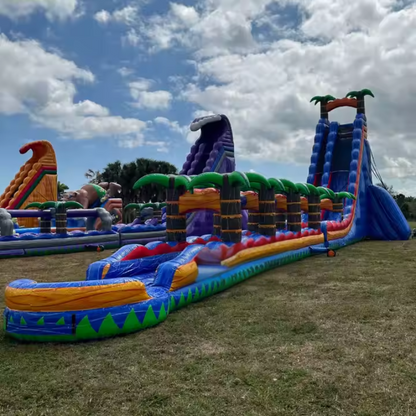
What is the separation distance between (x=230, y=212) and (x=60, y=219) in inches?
326

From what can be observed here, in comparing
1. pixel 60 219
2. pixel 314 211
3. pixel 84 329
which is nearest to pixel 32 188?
pixel 60 219

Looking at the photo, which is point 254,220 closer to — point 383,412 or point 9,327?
point 9,327

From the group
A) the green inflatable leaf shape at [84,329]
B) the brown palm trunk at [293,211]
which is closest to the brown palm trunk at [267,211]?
the brown palm trunk at [293,211]

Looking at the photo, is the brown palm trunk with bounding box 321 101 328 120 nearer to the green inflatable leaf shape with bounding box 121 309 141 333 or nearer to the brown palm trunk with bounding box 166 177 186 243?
the brown palm trunk with bounding box 166 177 186 243

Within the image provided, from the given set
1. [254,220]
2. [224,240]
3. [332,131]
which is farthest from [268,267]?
[332,131]

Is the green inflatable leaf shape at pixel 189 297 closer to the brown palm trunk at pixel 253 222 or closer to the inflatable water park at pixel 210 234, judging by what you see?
the inflatable water park at pixel 210 234

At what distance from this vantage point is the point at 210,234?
385 inches

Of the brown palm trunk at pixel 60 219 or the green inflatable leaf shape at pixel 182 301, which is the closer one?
the green inflatable leaf shape at pixel 182 301

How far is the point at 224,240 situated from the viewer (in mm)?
7324

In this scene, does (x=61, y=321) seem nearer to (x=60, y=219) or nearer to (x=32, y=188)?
(x=60, y=219)

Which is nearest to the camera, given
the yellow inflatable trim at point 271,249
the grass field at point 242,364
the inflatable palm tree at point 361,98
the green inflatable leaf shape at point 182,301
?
the grass field at point 242,364

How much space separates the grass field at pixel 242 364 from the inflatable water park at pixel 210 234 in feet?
0.89

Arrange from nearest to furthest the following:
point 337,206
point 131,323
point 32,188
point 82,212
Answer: point 131,323, point 337,206, point 82,212, point 32,188

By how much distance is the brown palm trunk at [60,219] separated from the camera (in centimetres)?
1353
